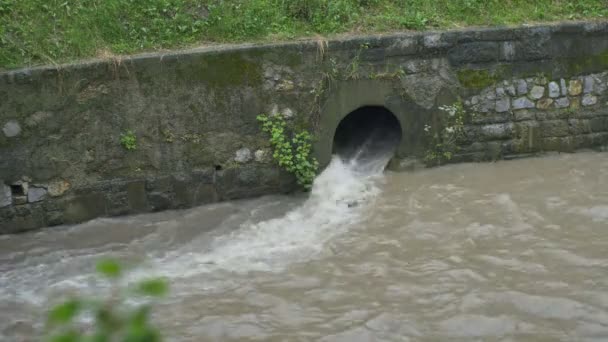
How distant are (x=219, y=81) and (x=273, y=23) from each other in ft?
3.27

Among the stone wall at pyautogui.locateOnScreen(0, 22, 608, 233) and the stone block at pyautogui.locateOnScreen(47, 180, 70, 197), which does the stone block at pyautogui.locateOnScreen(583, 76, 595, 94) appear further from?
the stone block at pyautogui.locateOnScreen(47, 180, 70, 197)

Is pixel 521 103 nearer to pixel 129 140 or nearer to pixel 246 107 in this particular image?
pixel 246 107

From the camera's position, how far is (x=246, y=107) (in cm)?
655

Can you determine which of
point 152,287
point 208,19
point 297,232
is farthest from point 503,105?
point 152,287

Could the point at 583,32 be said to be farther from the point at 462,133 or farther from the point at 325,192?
the point at 325,192

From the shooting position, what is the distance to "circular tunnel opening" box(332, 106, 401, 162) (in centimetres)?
764

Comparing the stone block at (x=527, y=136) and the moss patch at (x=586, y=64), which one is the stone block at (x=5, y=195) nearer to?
the stone block at (x=527, y=136)

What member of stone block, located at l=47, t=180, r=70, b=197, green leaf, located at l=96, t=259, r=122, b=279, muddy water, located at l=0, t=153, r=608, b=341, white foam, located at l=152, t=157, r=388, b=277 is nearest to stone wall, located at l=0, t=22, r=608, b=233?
stone block, located at l=47, t=180, r=70, b=197

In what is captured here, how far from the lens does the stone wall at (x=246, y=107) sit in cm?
609

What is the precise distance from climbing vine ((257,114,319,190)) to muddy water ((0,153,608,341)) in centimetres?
23

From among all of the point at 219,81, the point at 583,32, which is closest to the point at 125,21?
the point at 219,81

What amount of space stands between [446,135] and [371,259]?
7.45ft

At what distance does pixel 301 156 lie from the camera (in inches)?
264

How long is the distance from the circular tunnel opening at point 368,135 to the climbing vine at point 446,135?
0.41 meters
